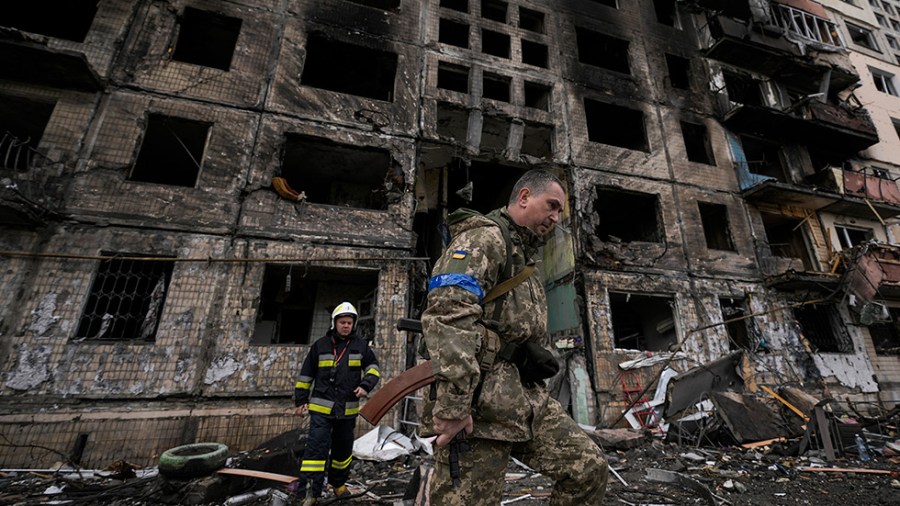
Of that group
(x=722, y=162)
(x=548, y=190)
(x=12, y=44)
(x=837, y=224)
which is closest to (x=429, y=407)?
(x=548, y=190)

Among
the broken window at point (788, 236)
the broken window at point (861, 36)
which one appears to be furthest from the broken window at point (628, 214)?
the broken window at point (861, 36)

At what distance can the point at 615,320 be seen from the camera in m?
11.6

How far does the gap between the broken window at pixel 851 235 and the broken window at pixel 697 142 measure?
15.9ft

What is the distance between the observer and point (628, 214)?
12172mm

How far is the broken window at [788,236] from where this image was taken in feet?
38.5

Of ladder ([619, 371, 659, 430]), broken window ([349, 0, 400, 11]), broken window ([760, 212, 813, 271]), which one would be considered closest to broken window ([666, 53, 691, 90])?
broken window ([760, 212, 813, 271])

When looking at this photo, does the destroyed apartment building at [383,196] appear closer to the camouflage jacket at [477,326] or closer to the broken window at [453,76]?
the broken window at [453,76]

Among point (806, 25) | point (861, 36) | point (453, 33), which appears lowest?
point (453, 33)

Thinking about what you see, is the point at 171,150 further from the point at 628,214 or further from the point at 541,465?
the point at 628,214

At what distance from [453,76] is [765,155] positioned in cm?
1203

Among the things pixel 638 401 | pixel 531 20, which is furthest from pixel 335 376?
pixel 531 20

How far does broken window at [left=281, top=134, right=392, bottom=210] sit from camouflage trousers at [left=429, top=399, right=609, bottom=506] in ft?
23.7

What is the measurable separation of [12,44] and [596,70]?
13590 millimetres

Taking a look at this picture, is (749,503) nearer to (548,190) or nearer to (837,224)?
(548,190)
